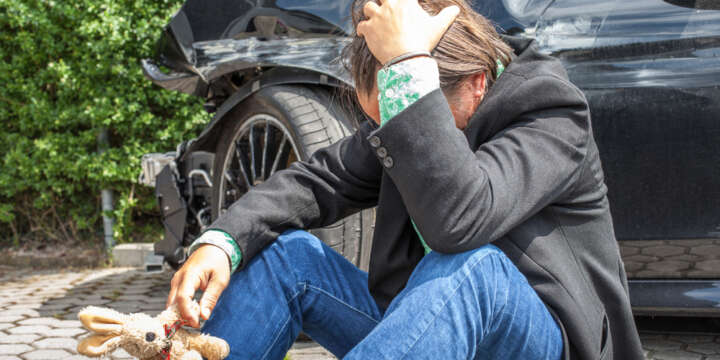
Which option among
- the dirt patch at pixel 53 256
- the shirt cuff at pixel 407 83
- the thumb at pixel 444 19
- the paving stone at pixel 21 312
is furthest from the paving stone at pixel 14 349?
the dirt patch at pixel 53 256

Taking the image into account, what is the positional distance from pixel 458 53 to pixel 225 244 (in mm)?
687

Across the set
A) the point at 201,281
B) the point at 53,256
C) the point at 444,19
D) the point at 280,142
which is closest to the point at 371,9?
the point at 444,19

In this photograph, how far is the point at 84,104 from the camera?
5.30 m

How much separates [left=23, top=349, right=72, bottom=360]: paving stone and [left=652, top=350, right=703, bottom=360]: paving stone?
2.15 meters

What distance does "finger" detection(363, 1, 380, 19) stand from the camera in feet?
4.54

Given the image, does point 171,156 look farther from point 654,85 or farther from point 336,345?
point 654,85

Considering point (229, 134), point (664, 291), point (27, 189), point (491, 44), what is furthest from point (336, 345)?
point (27, 189)

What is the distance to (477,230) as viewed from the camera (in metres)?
1.23

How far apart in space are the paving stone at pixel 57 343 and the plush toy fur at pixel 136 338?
1.40 m

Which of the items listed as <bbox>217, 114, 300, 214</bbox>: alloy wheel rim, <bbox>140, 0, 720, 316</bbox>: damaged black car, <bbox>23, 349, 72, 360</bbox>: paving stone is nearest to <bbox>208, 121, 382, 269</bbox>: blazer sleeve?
<bbox>140, 0, 720, 316</bbox>: damaged black car

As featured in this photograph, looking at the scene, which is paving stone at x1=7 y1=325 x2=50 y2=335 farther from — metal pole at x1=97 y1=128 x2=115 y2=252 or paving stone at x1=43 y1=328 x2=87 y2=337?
metal pole at x1=97 y1=128 x2=115 y2=252

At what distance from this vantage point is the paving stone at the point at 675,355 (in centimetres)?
234

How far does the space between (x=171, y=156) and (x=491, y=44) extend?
248 cm

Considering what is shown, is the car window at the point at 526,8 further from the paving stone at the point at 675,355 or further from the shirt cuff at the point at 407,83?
the paving stone at the point at 675,355
